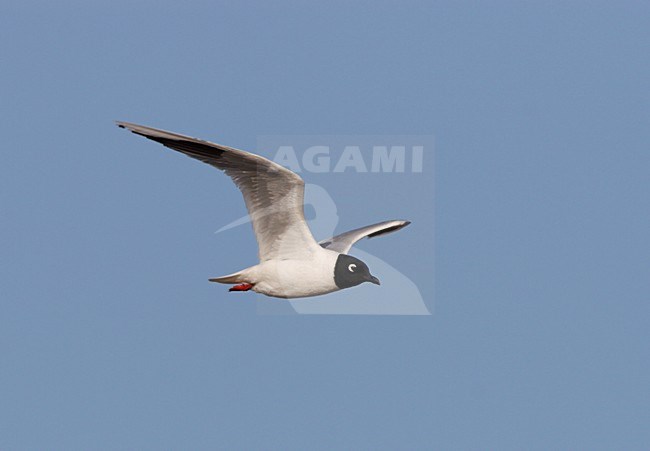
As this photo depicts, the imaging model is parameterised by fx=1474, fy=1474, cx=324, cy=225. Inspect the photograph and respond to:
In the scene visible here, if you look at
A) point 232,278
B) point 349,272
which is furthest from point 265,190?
point 349,272

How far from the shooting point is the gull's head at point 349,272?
768 inches

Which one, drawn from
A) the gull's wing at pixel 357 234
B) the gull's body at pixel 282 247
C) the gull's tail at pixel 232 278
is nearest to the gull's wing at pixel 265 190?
the gull's body at pixel 282 247

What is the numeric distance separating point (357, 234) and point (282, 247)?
2.08 metres

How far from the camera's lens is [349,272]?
19.5 meters

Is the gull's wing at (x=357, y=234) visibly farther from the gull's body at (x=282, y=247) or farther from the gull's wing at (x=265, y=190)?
the gull's wing at (x=265, y=190)

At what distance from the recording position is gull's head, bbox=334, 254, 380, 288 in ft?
64.0

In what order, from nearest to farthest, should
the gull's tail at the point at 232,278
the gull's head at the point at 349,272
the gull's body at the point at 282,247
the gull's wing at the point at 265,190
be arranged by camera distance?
the gull's wing at the point at 265,190, the gull's body at the point at 282,247, the gull's head at the point at 349,272, the gull's tail at the point at 232,278

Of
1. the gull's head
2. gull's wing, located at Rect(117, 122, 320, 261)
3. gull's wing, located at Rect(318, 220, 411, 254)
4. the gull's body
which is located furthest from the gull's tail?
gull's wing, located at Rect(318, 220, 411, 254)

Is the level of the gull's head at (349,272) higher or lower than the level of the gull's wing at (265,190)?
lower

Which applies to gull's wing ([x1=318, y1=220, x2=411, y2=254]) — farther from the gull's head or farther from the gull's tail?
the gull's tail

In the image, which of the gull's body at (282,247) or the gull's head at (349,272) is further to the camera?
the gull's head at (349,272)

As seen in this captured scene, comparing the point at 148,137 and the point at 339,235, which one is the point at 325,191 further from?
the point at 148,137

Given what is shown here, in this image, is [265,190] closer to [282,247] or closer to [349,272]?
[282,247]

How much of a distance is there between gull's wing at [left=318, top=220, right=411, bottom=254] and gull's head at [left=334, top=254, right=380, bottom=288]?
91 centimetres
